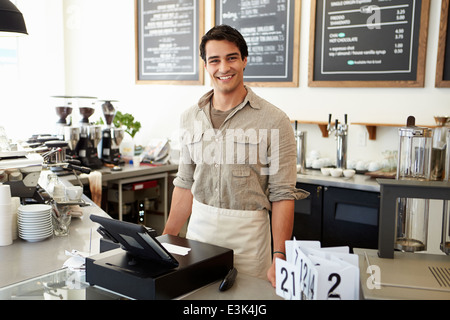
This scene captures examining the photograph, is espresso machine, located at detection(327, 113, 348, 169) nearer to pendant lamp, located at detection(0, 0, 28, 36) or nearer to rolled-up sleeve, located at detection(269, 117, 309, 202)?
rolled-up sleeve, located at detection(269, 117, 309, 202)

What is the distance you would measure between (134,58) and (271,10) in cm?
Answer: 172

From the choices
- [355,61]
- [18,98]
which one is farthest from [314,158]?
[18,98]

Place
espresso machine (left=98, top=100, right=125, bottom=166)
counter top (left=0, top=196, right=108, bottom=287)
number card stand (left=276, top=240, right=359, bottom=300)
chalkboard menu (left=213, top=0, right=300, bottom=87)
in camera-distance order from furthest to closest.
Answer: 1. espresso machine (left=98, top=100, right=125, bottom=166)
2. chalkboard menu (left=213, top=0, right=300, bottom=87)
3. counter top (left=0, top=196, right=108, bottom=287)
4. number card stand (left=276, top=240, right=359, bottom=300)

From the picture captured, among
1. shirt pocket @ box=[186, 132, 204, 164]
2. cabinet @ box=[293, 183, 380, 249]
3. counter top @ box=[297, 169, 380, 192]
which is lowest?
cabinet @ box=[293, 183, 380, 249]

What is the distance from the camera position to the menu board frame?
3.23 m

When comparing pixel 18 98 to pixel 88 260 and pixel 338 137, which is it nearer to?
pixel 338 137

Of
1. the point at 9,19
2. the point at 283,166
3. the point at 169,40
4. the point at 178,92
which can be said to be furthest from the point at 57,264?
the point at 169,40

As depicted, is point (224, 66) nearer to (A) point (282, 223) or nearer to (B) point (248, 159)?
(B) point (248, 159)

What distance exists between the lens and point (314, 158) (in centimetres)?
381

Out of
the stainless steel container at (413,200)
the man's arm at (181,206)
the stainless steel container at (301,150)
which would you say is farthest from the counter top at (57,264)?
the stainless steel container at (301,150)

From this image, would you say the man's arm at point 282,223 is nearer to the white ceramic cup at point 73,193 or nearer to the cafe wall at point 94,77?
the white ceramic cup at point 73,193

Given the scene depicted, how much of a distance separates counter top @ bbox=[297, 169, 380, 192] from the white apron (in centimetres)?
137

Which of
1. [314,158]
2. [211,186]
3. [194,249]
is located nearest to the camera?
[194,249]

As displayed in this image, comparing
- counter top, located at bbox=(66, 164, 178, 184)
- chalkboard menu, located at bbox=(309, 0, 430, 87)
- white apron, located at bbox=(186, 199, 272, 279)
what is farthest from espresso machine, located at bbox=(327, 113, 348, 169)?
white apron, located at bbox=(186, 199, 272, 279)
